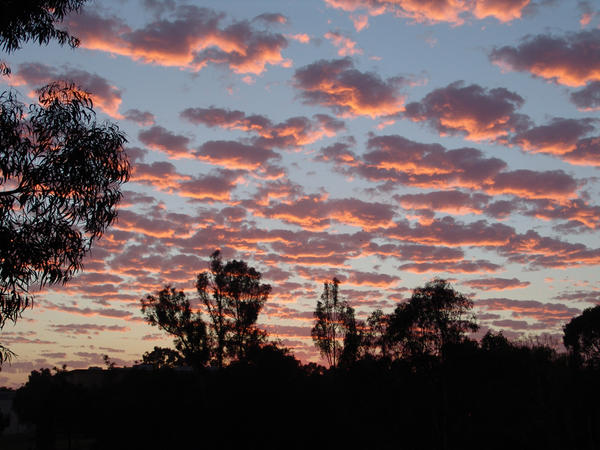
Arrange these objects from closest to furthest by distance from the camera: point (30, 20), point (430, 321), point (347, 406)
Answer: point (30, 20) → point (347, 406) → point (430, 321)

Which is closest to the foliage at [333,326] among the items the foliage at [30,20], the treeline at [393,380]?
the treeline at [393,380]

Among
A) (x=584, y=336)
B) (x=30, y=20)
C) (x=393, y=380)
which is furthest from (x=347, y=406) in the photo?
→ (x=584, y=336)

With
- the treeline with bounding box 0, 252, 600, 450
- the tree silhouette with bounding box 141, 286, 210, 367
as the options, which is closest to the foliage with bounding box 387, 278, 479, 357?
the treeline with bounding box 0, 252, 600, 450

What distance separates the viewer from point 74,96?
14742 mm

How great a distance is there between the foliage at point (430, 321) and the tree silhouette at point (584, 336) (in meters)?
25.6

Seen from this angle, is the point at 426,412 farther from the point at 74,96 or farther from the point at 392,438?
the point at 74,96

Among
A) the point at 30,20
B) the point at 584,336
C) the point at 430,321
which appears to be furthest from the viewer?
the point at 584,336

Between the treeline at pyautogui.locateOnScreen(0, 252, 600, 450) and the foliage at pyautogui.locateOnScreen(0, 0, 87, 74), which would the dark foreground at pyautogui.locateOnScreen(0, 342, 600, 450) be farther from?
the foliage at pyautogui.locateOnScreen(0, 0, 87, 74)

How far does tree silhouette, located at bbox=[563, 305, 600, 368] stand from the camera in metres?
79.3

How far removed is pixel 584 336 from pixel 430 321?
109 feet

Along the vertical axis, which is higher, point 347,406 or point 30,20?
point 30,20

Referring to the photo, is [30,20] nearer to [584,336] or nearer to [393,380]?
[393,380]

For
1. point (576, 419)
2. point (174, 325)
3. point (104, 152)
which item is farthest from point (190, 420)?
point (576, 419)

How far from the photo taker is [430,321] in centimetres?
6122
